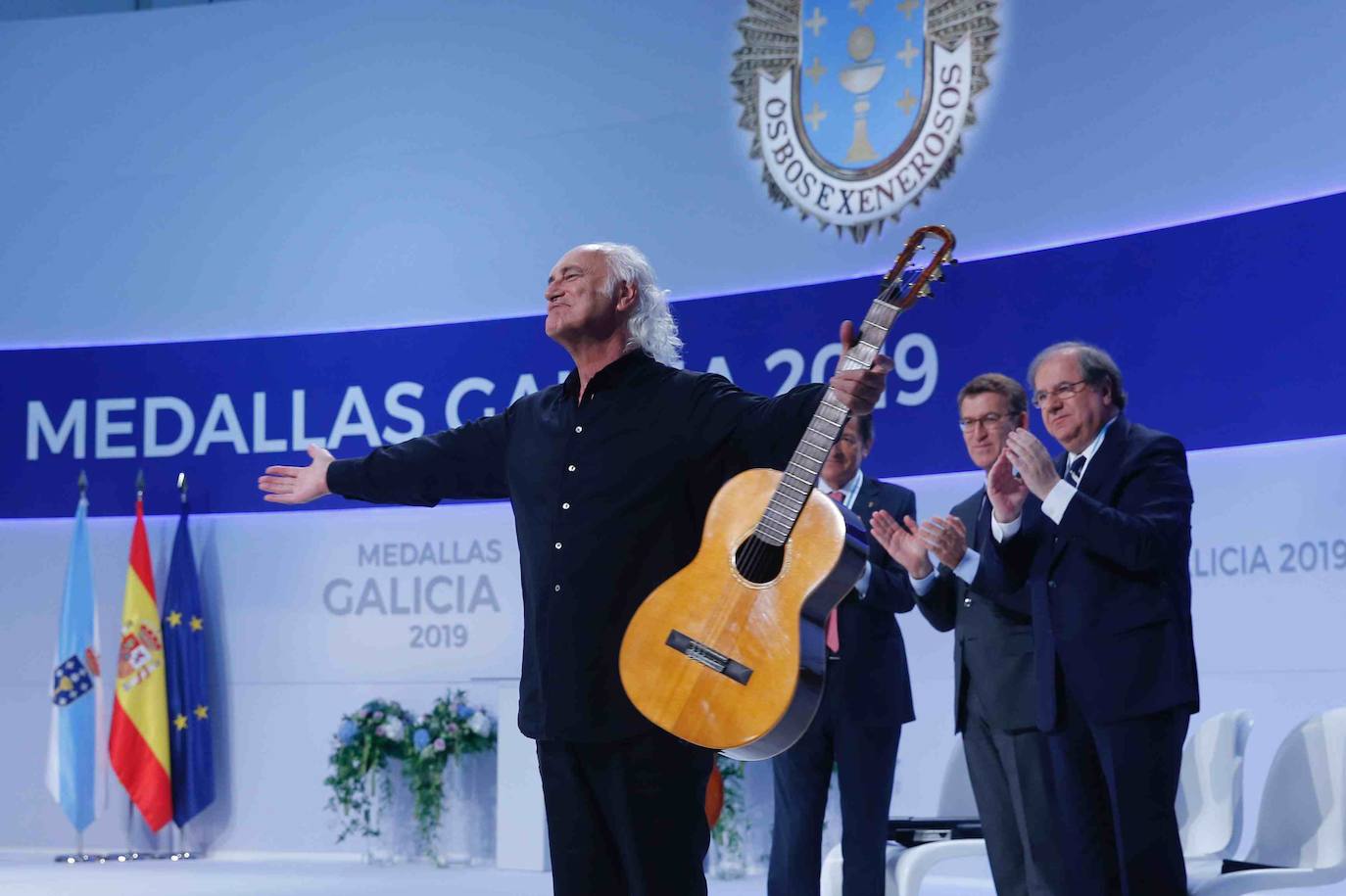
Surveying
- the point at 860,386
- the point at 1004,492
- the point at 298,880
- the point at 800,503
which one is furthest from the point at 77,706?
the point at 860,386

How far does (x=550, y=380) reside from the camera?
6.99 meters

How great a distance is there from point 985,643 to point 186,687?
471cm

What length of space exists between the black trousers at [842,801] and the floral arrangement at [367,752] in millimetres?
3081

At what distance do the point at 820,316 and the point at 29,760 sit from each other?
437 centimetres

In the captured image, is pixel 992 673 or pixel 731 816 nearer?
pixel 992 673

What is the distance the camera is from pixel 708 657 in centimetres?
246

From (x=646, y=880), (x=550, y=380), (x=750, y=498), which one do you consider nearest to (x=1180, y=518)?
(x=750, y=498)

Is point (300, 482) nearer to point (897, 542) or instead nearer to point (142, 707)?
point (897, 542)

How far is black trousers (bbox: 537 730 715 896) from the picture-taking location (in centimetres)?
237

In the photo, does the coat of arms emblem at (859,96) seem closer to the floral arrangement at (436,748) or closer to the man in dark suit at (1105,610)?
the floral arrangement at (436,748)

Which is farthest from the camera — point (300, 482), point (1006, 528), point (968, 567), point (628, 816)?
point (968, 567)

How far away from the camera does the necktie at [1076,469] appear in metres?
3.35

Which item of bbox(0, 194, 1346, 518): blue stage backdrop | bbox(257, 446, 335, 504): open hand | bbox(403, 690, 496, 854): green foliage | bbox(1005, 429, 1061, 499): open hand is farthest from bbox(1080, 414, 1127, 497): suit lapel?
bbox(403, 690, 496, 854): green foliage

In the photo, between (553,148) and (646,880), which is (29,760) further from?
(646,880)
